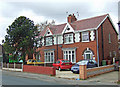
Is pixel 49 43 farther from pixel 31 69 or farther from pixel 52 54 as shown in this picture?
pixel 31 69

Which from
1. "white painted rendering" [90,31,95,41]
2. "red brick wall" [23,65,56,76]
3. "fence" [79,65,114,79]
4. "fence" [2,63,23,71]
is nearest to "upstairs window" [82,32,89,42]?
"white painted rendering" [90,31,95,41]

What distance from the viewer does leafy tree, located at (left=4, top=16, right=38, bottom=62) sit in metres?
23.1

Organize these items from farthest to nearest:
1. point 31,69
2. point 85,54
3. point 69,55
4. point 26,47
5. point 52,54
Answer: point 52,54 → point 69,55 → point 85,54 → point 26,47 → point 31,69

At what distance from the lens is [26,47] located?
22922mm

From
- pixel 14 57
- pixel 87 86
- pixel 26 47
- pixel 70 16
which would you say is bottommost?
pixel 87 86

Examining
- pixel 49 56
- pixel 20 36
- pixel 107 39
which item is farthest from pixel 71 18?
pixel 20 36

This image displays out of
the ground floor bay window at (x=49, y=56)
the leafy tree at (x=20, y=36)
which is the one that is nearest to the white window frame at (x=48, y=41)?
the ground floor bay window at (x=49, y=56)

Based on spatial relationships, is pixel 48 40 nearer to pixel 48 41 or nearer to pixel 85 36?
pixel 48 41

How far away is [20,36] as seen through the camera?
23.9 m

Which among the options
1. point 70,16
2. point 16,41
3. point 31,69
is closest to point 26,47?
point 16,41

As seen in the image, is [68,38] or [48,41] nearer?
[68,38]

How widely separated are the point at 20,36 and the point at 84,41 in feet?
32.5

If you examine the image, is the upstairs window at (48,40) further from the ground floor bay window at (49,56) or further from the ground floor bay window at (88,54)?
the ground floor bay window at (88,54)

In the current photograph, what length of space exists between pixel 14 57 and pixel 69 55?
897 cm
